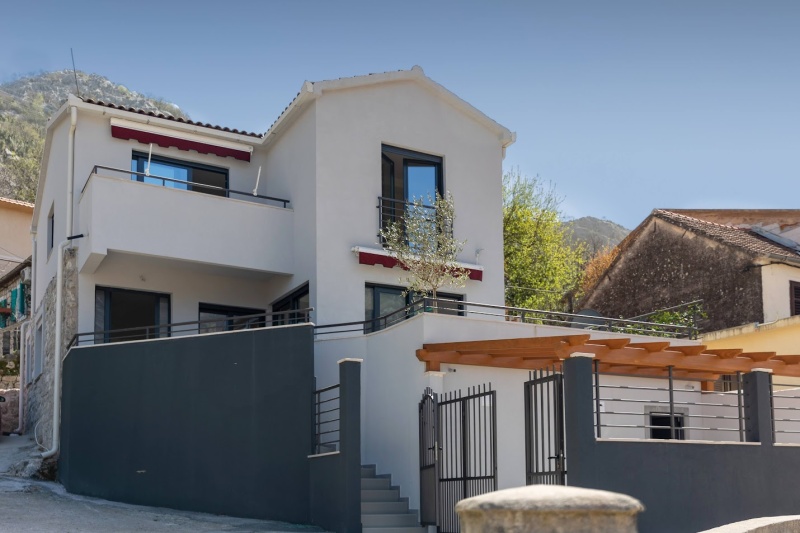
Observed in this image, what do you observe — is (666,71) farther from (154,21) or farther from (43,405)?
(154,21)

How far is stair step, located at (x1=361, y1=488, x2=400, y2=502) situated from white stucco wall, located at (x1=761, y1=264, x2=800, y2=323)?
571 inches

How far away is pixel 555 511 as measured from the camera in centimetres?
420

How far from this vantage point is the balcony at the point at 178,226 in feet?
66.6

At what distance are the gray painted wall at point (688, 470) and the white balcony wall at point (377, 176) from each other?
7.63 m

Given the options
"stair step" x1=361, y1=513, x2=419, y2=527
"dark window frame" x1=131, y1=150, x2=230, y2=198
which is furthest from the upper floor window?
"stair step" x1=361, y1=513, x2=419, y2=527

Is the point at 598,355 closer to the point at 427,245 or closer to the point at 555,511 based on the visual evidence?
the point at 427,245

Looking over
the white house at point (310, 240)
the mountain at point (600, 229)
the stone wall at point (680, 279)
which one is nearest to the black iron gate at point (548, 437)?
the white house at point (310, 240)

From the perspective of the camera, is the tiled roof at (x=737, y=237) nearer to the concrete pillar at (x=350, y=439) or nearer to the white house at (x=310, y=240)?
the white house at (x=310, y=240)

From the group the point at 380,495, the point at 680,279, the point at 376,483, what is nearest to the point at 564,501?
the point at 380,495

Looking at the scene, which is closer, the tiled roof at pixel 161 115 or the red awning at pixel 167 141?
the tiled roof at pixel 161 115

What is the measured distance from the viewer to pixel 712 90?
24781mm

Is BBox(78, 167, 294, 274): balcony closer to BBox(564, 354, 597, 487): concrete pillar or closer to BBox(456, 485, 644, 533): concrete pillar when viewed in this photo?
BBox(564, 354, 597, 487): concrete pillar

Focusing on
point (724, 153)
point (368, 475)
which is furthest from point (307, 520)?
point (724, 153)

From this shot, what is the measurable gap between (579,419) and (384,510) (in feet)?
14.0
